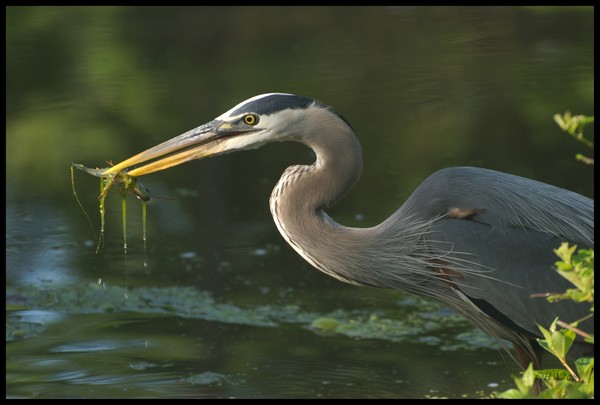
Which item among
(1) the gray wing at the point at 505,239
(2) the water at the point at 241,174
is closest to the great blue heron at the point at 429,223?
(1) the gray wing at the point at 505,239

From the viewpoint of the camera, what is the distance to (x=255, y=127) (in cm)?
392

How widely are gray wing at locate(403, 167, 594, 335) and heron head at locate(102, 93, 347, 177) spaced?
49cm

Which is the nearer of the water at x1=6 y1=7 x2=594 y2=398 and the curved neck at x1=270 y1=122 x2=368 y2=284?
the curved neck at x1=270 y1=122 x2=368 y2=284

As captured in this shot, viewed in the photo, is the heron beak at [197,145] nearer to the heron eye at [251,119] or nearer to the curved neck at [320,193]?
the heron eye at [251,119]

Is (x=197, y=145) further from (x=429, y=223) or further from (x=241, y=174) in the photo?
(x=241, y=174)

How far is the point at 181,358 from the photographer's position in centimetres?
515

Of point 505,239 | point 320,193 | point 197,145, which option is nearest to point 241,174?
point 197,145

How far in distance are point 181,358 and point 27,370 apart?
70cm

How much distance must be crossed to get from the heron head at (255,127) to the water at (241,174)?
1.30 metres

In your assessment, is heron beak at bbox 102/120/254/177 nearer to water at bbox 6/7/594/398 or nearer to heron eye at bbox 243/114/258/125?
heron eye at bbox 243/114/258/125

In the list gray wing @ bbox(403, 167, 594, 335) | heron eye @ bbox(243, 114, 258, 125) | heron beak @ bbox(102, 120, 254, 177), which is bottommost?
gray wing @ bbox(403, 167, 594, 335)

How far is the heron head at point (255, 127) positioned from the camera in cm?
390

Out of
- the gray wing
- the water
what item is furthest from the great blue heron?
the water

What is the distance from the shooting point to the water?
16.6 ft
